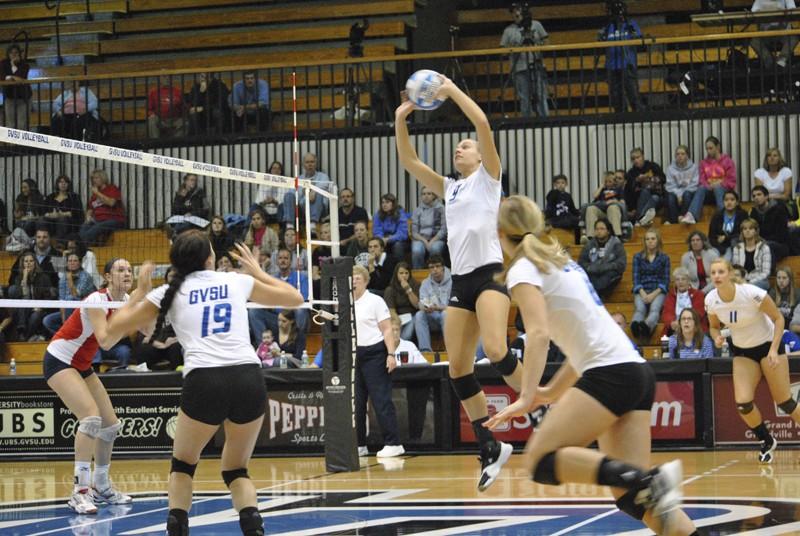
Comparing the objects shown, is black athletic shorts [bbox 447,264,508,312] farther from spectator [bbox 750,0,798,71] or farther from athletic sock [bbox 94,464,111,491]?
spectator [bbox 750,0,798,71]

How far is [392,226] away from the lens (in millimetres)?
17969

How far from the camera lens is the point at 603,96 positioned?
2109 centimetres

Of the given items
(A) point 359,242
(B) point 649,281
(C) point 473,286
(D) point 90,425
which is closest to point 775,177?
(B) point 649,281

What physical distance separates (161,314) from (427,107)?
2212 millimetres

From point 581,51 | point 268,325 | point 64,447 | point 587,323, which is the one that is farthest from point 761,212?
point 587,323

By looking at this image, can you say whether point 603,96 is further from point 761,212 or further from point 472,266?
point 472,266

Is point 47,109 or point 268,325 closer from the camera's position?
point 268,325

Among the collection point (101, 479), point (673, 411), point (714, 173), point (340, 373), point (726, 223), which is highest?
point (714, 173)

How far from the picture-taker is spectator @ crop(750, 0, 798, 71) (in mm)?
18573

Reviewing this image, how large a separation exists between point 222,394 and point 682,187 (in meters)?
12.6

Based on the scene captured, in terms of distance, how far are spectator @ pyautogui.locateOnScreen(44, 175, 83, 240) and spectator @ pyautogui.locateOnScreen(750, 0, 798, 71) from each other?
9.92 m

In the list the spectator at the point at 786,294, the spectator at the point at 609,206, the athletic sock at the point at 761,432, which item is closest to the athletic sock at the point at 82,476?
the athletic sock at the point at 761,432

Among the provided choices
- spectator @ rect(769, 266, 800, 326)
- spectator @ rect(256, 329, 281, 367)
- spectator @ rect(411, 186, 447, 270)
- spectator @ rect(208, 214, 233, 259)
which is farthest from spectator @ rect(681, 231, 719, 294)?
spectator @ rect(208, 214, 233, 259)

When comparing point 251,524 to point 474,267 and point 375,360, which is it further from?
point 375,360
